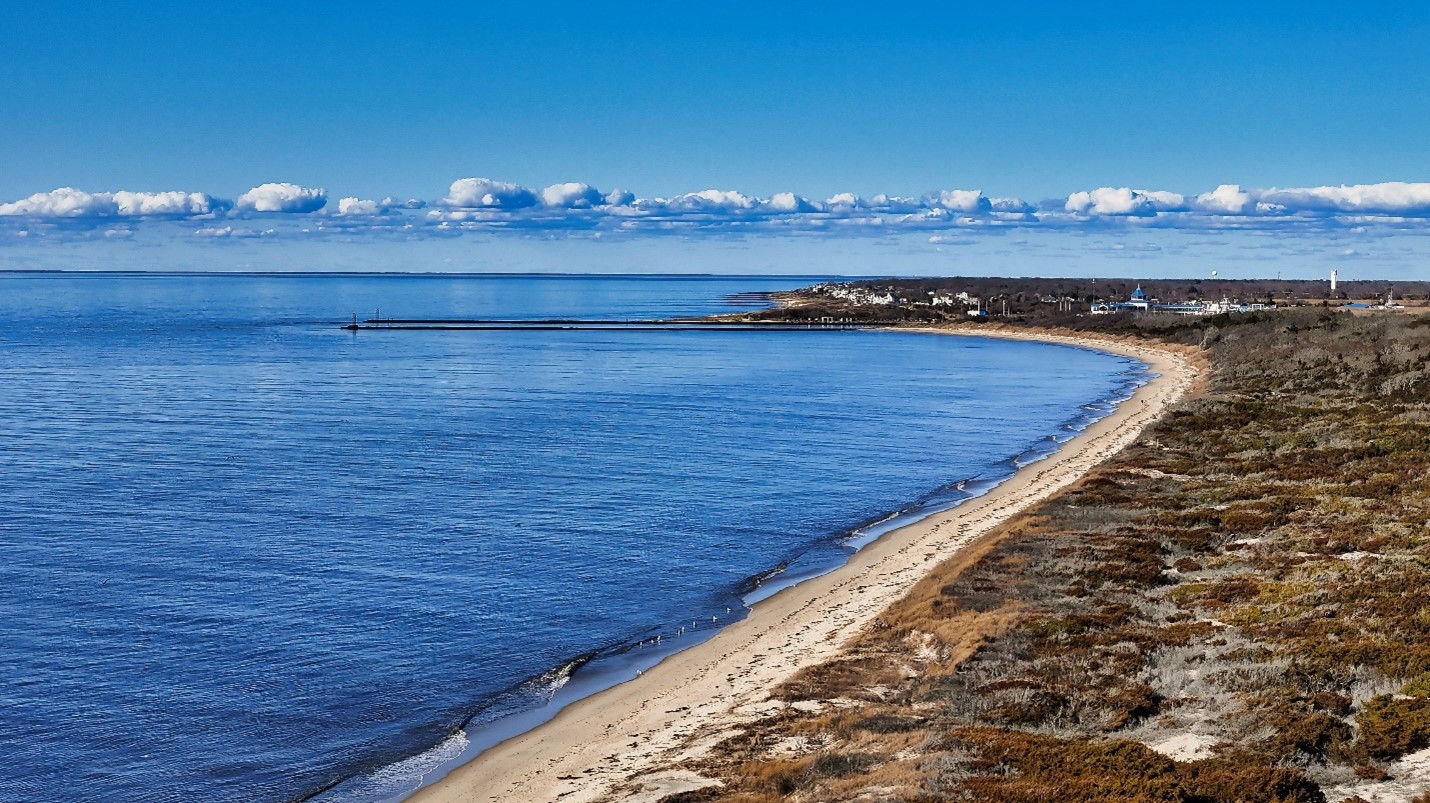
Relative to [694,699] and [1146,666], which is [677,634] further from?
[1146,666]

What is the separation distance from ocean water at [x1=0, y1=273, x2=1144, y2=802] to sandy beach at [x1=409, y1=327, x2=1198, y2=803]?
119cm

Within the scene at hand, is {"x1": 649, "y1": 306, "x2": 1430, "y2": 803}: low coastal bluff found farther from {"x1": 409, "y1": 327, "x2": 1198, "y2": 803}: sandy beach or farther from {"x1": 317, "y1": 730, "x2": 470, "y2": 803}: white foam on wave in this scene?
{"x1": 317, "y1": 730, "x2": 470, "y2": 803}: white foam on wave

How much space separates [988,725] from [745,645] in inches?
333

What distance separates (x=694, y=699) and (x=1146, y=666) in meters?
8.15

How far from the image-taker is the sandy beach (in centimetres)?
1825

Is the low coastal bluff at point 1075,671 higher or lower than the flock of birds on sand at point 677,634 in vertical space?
higher

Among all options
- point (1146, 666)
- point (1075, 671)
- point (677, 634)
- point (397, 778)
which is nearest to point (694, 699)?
point (677, 634)

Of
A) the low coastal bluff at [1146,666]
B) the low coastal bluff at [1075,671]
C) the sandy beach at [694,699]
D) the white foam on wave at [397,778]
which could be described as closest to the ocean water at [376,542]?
the white foam on wave at [397,778]

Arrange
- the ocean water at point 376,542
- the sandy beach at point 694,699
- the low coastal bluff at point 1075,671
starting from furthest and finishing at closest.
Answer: the ocean water at point 376,542, the sandy beach at point 694,699, the low coastal bluff at point 1075,671

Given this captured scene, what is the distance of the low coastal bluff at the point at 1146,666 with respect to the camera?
15.9 m

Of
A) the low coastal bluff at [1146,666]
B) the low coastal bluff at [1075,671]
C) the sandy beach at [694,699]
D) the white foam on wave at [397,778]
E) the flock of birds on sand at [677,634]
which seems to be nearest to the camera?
the low coastal bluff at [1146,666]

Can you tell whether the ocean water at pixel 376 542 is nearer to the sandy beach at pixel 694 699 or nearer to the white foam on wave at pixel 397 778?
the white foam on wave at pixel 397 778

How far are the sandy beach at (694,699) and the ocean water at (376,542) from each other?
1185 millimetres

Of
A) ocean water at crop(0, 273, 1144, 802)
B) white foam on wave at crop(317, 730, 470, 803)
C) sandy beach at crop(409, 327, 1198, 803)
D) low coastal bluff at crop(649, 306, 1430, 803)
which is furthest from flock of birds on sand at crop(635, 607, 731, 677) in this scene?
white foam on wave at crop(317, 730, 470, 803)
